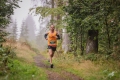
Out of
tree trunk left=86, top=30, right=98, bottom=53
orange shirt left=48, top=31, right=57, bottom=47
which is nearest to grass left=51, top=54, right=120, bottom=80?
orange shirt left=48, top=31, right=57, bottom=47

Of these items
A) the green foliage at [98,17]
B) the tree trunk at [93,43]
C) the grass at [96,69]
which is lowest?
the grass at [96,69]

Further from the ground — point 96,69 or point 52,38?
point 52,38

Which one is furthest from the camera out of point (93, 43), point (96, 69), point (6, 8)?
point (93, 43)

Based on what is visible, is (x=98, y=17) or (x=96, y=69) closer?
(x=96, y=69)

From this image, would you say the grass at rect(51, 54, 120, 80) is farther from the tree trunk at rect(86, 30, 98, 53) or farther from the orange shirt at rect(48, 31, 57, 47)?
the tree trunk at rect(86, 30, 98, 53)

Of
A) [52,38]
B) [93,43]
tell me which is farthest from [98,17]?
[52,38]

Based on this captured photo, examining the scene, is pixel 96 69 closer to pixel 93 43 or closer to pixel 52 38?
pixel 52 38

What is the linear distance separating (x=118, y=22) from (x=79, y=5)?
8.93 ft

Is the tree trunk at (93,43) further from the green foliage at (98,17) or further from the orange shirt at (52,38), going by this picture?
the orange shirt at (52,38)

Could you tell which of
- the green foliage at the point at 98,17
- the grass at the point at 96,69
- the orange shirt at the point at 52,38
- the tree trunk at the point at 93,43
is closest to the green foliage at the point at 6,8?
the orange shirt at the point at 52,38

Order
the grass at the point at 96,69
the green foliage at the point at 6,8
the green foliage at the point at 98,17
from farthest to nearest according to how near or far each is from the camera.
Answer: the green foliage at the point at 6,8
the green foliage at the point at 98,17
the grass at the point at 96,69

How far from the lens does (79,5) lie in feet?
36.5

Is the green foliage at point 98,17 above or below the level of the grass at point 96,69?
above

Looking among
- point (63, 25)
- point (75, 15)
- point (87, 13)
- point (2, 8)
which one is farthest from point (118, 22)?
point (2, 8)
